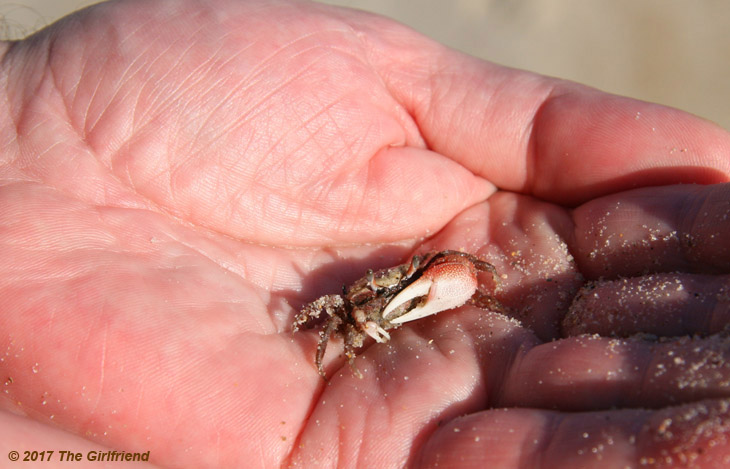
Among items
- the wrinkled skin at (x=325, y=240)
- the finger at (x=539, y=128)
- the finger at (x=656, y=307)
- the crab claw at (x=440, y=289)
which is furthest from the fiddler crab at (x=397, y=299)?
the finger at (x=539, y=128)

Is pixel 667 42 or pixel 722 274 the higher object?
pixel 667 42

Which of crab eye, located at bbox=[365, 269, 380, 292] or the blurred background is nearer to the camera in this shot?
crab eye, located at bbox=[365, 269, 380, 292]

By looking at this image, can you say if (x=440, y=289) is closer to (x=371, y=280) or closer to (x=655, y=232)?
(x=371, y=280)

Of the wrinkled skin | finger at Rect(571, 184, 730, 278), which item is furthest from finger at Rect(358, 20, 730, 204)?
finger at Rect(571, 184, 730, 278)

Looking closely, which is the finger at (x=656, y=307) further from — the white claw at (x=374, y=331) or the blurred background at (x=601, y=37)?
the blurred background at (x=601, y=37)

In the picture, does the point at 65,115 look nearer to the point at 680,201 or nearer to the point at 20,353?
the point at 20,353

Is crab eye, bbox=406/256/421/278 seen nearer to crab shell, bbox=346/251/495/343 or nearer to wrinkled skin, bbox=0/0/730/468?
crab shell, bbox=346/251/495/343

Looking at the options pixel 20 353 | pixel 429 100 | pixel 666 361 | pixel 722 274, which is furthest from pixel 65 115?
pixel 722 274
